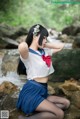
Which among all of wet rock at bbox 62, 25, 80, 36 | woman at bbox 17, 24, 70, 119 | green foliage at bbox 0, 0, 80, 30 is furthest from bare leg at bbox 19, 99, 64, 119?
green foliage at bbox 0, 0, 80, 30

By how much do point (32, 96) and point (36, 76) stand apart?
0.99 ft

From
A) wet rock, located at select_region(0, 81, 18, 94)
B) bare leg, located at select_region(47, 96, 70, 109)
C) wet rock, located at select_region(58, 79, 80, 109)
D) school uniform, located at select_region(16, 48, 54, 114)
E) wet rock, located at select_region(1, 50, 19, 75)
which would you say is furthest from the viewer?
wet rock, located at select_region(1, 50, 19, 75)

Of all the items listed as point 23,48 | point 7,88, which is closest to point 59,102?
point 23,48

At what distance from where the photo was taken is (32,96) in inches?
169

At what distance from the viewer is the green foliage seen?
2126 cm

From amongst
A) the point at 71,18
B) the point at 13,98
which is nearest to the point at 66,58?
the point at 13,98

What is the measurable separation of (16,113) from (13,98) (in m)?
0.56

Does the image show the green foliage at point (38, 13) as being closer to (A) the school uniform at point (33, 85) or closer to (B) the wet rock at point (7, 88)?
(B) the wet rock at point (7, 88)

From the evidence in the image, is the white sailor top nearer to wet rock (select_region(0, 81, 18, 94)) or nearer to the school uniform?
the school uniform

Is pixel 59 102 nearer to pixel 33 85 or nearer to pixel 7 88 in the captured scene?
pixel 33 85

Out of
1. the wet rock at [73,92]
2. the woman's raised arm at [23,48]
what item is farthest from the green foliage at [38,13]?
the woman's raised arm at [23,48]

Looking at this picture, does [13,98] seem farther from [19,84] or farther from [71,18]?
[71,18]

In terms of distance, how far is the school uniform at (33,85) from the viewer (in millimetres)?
4289

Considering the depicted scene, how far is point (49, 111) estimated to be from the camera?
4285 millimetres
